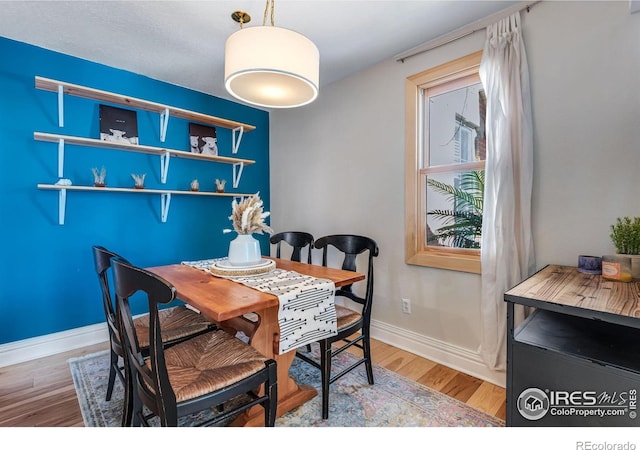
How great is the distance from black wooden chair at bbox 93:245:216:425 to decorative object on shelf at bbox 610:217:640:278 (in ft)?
7.02

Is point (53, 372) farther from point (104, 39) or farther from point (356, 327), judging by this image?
point (104, 39)

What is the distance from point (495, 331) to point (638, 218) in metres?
0.91

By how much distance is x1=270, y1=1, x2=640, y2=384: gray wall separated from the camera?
1534 mm

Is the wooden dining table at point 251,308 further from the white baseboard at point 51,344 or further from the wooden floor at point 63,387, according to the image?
the white baseboard at point 51,344

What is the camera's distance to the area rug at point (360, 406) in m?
1.57

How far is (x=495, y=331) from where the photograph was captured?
6.00ft

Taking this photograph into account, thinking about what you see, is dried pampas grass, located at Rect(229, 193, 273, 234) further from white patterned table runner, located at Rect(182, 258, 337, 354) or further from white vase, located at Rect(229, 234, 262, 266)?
white patterned table runner, located at Rect(182, 258, 337, 354)

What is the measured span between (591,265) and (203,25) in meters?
2.67

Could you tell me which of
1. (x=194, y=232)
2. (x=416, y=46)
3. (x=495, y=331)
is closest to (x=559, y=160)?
(x=495, y=331)

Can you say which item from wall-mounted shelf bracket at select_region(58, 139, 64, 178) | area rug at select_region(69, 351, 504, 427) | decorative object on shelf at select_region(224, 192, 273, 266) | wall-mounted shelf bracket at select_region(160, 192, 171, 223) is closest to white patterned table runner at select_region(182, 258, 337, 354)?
decorative object on shelf at select_region(224, 192, 273, 266)

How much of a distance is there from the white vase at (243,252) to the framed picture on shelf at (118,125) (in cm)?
156

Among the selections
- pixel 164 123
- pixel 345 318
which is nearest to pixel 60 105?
pixel 164 123

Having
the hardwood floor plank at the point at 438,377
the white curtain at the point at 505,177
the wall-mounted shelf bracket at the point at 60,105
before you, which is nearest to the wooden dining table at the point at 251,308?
the hardwood floor plank at the point at 438,377
